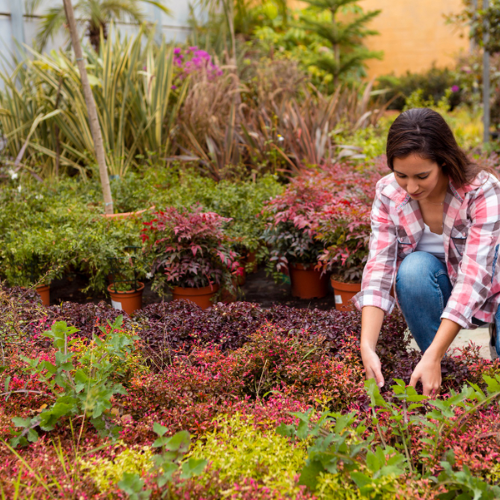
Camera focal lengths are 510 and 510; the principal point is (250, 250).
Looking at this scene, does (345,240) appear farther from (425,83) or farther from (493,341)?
(425,83)

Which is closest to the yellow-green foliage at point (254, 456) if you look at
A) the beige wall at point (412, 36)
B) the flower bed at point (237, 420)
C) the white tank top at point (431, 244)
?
the flower bed at point (237, 420)

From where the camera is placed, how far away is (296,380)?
1.73 meters

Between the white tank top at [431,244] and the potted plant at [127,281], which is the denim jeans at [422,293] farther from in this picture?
the potted plant at [127,281]

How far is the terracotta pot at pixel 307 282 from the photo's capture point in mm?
3568

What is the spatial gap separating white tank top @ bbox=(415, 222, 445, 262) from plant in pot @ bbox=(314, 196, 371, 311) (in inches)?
28.6

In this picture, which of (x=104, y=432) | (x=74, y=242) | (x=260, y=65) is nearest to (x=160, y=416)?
(x=104, y=432)

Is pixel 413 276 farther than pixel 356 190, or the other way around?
pixel 356 190

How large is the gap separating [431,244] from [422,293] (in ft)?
0.89

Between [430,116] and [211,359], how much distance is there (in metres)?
1.12

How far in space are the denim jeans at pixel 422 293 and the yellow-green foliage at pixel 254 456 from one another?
2.79 feet

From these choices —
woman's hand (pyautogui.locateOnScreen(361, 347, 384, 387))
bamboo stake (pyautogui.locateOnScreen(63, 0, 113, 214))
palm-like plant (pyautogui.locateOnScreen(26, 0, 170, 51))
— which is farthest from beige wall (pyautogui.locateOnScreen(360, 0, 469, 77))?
woman's hand (pyautogui.locateOnScreen(361, 347, 384, 387))

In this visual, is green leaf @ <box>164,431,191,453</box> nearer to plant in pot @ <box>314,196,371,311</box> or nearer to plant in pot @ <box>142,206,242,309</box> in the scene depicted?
plant in pot @ <box>142,206,242,309</box>

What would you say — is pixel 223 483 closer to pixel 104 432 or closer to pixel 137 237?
pixel 104 432

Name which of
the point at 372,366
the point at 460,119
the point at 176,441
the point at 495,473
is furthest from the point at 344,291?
the point at 460,119
